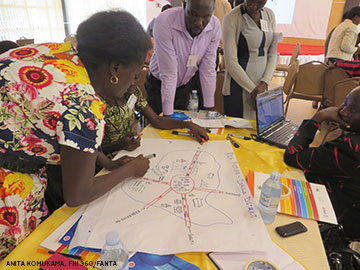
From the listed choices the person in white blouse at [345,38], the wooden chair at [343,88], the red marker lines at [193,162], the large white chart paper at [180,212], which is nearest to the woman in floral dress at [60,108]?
the large white chart paper at [180,212]

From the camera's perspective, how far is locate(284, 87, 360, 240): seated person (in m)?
1.11

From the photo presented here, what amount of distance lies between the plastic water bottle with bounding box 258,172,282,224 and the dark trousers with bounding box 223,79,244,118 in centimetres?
139

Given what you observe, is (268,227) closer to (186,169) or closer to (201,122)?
(186,169)

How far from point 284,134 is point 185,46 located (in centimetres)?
89

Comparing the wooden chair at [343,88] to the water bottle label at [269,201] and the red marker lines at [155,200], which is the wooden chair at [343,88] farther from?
the red marker lines at [155,200]

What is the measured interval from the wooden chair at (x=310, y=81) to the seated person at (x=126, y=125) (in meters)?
2.94

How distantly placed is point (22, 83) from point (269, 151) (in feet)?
3.78

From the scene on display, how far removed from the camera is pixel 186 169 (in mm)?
1115

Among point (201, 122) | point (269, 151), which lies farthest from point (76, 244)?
point (201, 122)

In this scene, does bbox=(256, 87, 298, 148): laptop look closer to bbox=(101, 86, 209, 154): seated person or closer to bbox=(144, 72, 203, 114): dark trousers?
bbox=(101, 86, 209, 154): seated person

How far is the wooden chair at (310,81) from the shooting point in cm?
360

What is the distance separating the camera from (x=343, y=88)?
2.94 m

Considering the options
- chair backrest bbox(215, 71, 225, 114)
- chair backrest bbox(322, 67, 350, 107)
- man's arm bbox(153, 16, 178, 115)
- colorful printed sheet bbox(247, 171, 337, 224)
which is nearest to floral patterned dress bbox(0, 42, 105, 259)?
colorful printed sheet bbox(247, 171, 337, 224)

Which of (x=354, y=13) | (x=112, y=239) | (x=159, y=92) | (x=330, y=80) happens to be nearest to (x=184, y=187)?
(x=112, y=239)
